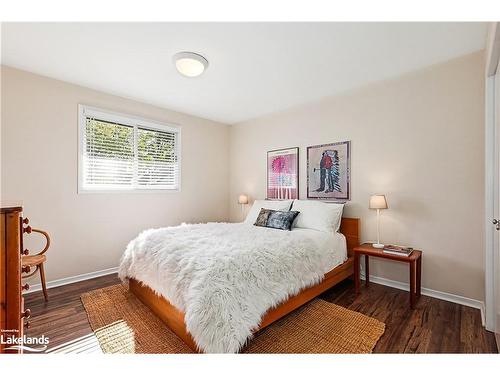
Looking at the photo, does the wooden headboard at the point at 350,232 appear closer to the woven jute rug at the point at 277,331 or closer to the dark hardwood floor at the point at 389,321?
the dark hardwood floor at the point at 389,321

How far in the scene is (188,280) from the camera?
1.72 meters

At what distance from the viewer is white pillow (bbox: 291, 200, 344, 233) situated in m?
3.02

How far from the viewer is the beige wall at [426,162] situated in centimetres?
234

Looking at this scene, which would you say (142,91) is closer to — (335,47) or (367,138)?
(335,47)

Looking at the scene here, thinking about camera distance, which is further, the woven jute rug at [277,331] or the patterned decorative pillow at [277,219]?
the patterned decorative pillow at [277,219]

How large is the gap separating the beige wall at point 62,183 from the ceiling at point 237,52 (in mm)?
228

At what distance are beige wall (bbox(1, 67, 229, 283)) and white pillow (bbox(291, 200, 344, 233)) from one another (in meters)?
2.16

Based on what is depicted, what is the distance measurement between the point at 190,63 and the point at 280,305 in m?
2.38

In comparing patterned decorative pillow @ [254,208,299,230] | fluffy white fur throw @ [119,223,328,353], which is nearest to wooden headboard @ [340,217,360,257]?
patterned decorative pillow @ [254,208,299,230]

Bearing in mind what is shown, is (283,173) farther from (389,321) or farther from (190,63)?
(389,321)

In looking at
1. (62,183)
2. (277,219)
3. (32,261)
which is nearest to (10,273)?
(32,261)

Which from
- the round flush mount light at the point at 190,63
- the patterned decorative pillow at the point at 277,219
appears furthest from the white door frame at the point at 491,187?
the round flush mount light at the point at 190,63
